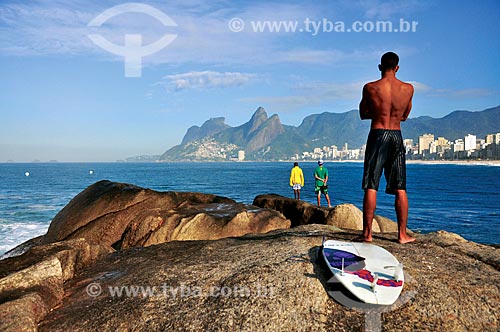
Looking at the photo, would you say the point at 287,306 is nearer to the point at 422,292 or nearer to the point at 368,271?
the point at 368,271

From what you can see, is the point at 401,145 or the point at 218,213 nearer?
the point at 401,145

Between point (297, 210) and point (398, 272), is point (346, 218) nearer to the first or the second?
point (297, 210)

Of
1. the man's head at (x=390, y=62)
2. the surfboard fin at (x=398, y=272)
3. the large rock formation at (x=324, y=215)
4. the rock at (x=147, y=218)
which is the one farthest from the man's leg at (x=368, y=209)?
the rock at (x=147, y=218)

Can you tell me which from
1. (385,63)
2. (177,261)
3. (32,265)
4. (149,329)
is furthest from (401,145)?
(32,265)

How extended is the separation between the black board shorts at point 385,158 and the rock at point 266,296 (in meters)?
1.23

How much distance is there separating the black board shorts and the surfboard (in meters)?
1.34

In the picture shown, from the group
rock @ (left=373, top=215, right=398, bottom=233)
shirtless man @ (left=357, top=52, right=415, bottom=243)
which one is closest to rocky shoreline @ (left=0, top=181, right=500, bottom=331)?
shirtless man @ (left=357, top=52, right=415, bottom=243)

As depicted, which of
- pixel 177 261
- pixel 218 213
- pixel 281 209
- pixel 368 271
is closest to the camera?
pixel 368 271

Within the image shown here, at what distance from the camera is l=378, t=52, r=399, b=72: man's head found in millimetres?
7027

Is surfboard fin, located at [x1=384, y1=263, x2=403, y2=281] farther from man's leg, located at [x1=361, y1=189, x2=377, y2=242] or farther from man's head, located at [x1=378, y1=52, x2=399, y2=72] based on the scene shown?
man's head, located at [x1=378, y1=52, x2=399, y2=72]

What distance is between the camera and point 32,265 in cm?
620

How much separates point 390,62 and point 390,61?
0.06ft

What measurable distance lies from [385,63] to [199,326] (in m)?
5.59

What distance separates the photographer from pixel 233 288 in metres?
5.46
